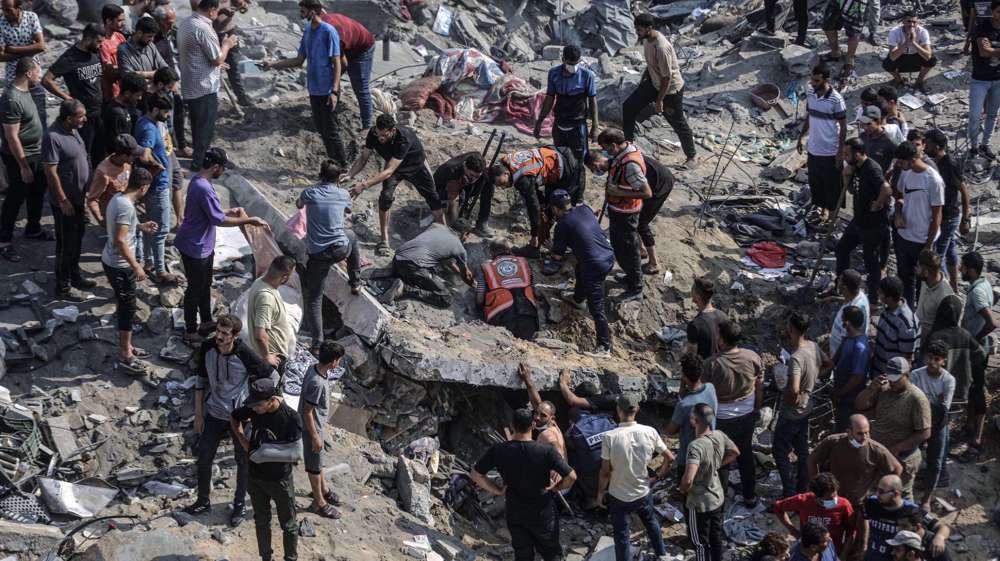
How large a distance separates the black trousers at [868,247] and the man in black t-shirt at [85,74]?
669 centimetres

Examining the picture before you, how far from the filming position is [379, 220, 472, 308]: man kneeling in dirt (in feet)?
33.1

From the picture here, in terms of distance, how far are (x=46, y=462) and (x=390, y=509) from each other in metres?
2.44

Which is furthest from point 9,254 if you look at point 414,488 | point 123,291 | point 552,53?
point 552,53

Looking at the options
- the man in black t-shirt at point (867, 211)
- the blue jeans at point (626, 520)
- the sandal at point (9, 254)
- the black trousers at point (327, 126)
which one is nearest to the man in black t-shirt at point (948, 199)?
the man in black t-shirt at point (867, 211)

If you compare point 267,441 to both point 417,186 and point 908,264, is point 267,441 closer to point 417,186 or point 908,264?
point 417,186

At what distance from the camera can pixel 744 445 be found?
8789 mm

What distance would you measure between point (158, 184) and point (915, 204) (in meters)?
6.36

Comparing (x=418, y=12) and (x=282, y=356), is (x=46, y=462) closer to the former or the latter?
(x=282, y=356)

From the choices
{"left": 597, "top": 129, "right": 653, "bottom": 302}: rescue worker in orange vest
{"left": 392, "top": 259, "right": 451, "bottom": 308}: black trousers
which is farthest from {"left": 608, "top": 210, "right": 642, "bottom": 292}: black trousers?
{"left": 392, "top": 259, "right": 451, "bottom": 308}: black trousers

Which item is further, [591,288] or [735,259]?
[735,259]

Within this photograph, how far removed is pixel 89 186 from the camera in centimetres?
901

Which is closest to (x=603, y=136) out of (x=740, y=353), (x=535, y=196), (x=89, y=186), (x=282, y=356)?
(x=535, y=196)

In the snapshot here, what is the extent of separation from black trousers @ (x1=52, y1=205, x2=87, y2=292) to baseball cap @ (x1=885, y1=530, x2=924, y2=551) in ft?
21.5

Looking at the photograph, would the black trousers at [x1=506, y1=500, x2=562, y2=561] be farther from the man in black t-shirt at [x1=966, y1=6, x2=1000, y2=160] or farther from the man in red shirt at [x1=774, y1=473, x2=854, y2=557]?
the man in black t-shirt at [x1=966, y1=6, x2=1000, y2=160]
